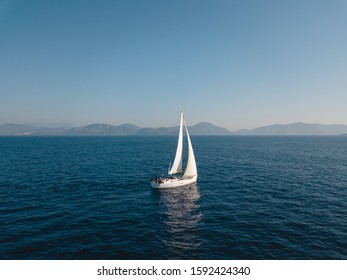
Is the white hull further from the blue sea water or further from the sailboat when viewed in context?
the blue sea water

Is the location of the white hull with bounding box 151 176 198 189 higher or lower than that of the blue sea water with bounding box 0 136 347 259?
higher

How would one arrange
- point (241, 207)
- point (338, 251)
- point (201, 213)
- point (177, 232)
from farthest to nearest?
point (241, 207)
point (201, 213)
point (177, 232)
point (338, 251)

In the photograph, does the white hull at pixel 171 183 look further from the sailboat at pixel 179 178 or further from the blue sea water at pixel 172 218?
the blue sea water at pixel 172 218

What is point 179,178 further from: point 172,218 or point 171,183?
point 172,218

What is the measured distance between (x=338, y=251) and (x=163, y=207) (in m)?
26.0

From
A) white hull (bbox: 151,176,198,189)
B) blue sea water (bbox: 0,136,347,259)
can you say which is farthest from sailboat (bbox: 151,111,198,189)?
blue sea water (bbox: 0,136,347,259)

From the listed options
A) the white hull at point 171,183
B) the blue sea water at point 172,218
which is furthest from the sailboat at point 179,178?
the blue sea water at point 172,218

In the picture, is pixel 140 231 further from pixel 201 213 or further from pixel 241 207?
pixel 241 207

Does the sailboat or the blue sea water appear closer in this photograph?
the blue sea water

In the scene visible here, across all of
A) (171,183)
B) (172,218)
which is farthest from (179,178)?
(172,218)

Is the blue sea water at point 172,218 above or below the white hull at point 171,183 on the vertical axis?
below

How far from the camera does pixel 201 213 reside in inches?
1427
